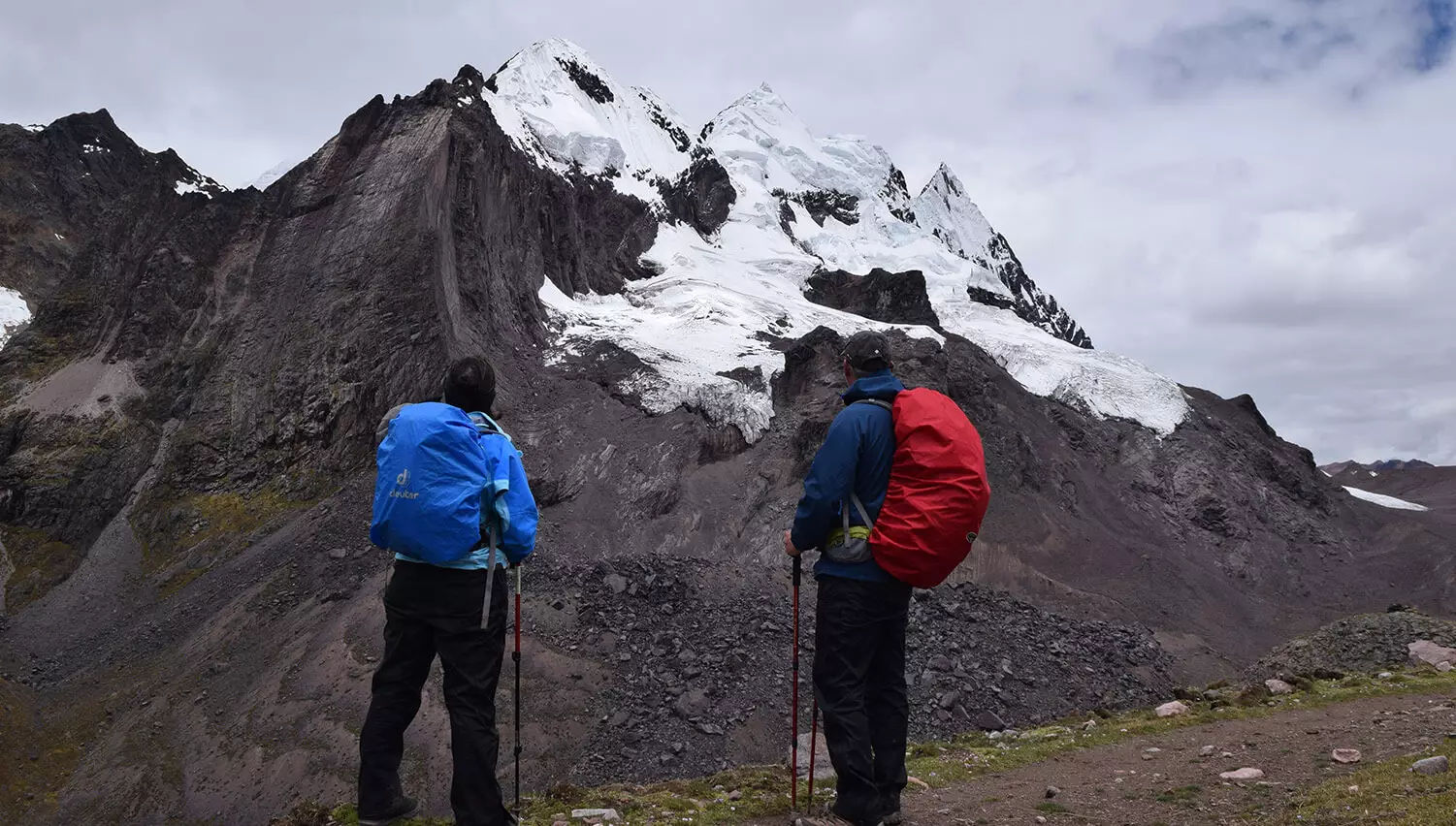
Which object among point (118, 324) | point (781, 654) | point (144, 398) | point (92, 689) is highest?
point (118, 324)

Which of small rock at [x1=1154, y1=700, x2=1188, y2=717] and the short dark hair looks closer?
the short dark hair

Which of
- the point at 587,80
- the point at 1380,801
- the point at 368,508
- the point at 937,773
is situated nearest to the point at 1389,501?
the point at 368,508

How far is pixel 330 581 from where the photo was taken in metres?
20.6

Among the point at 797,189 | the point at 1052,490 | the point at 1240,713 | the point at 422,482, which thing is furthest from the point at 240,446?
the point at 797,189

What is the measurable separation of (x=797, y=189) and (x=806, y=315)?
4695 cm

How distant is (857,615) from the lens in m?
5.56

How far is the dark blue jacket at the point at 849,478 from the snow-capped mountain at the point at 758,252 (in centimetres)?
2827

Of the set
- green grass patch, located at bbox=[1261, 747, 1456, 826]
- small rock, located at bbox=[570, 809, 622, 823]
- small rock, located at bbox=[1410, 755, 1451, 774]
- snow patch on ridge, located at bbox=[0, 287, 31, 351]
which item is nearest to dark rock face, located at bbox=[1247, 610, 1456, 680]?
small rock, located at bbox=[1410, 755, 1451, 774]

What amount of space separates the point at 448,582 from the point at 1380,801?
19.6 ft

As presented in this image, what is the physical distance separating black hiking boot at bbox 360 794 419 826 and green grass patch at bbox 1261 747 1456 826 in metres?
5.67

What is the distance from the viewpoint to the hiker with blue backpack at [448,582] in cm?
518

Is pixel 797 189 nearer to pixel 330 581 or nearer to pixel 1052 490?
pixel 1052 490

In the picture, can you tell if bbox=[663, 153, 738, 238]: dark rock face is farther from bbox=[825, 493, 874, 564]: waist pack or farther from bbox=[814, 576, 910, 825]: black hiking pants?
bbox=[814, 576, 910, 825]: black hiking pants

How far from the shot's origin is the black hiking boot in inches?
217
